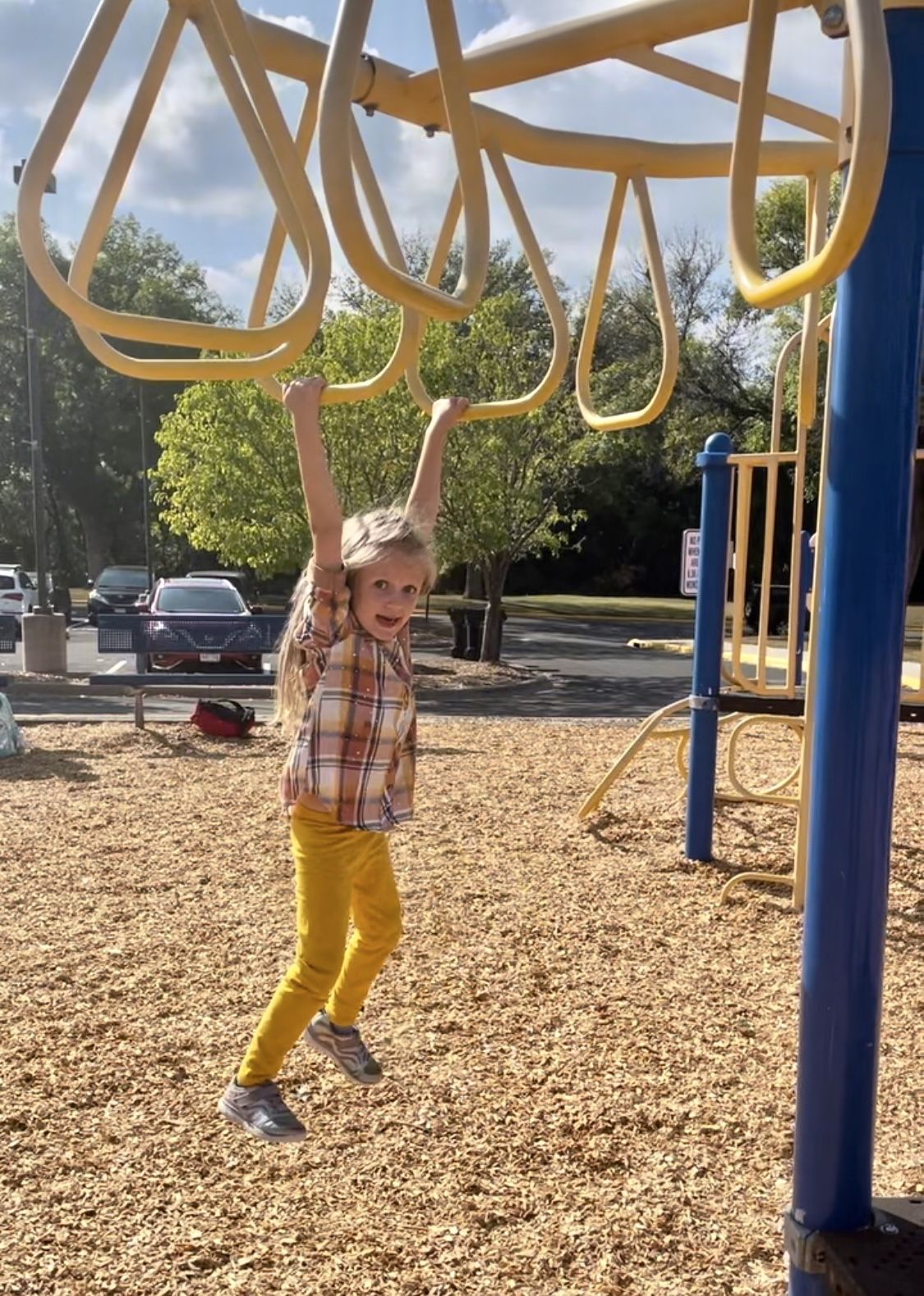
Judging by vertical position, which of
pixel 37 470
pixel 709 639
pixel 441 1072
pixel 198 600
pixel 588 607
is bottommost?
pixel 441 1072

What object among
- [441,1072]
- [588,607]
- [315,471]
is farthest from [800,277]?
[588,607]

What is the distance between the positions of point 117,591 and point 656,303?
2651 centimetres

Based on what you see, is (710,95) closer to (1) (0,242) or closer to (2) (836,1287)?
(2) (836,1287)

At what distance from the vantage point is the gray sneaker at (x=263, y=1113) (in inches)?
95.2

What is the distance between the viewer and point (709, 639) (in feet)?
18.6

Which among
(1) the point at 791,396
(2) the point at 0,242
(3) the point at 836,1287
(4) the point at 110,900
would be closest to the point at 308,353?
(1) the point at 791,396

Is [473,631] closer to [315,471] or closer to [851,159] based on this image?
[315,471]

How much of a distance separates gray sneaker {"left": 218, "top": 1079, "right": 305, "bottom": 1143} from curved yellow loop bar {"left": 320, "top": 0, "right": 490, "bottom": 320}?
1716 mm

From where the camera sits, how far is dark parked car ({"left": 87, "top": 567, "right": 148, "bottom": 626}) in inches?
1056

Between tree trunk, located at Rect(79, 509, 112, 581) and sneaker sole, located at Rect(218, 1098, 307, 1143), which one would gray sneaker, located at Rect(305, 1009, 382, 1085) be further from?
tree trunk, located at Rect(79, 509, 112, 581)

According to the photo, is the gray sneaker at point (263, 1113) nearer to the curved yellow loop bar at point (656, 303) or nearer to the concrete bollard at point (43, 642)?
the curved yellow loop bar at point (656, 303)

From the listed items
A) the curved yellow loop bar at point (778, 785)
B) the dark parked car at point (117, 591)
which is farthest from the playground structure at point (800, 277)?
the dark parked car at point (117, 591)

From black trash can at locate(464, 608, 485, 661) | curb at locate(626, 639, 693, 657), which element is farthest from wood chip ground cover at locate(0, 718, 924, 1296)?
black trash can at locate(464, 608, 485, 661)

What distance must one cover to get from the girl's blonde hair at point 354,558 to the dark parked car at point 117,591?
79.9 feet
